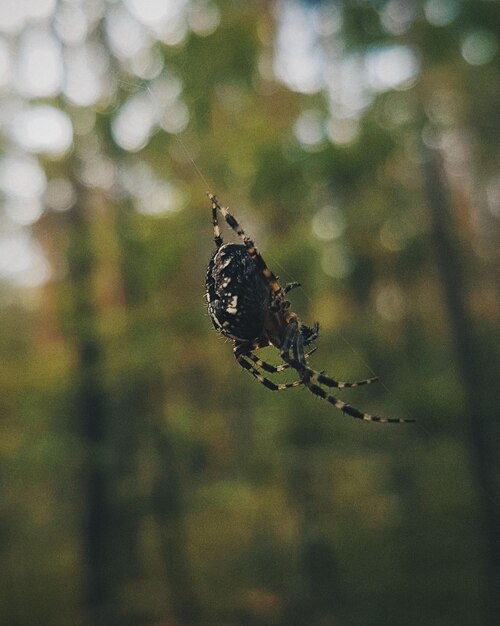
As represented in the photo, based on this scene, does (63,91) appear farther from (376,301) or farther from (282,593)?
(282,593)

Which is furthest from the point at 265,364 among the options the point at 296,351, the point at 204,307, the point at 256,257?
the point at 204,307

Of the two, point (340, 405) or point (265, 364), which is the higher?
point (265, 364)

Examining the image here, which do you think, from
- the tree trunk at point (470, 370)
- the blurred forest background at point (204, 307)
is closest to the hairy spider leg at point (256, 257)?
the blurred forest background at point (204, 307)

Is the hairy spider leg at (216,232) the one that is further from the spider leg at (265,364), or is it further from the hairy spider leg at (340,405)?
the hairy spider leg at (340,405)

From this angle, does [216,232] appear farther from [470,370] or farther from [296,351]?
[470,370]

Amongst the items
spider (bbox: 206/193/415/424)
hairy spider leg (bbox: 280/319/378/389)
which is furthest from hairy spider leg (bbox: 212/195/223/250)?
hairy spider leg (bbox: 280/319/378/389)
